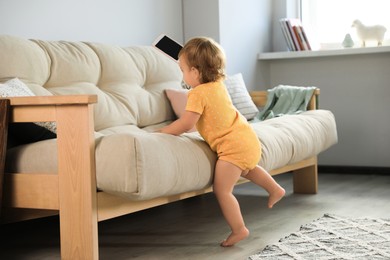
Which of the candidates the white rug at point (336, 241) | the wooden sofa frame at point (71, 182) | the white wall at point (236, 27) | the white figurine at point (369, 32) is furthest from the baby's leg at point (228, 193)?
the white figurine at point (369, 32)

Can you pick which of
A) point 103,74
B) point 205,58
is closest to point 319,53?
point 103,74

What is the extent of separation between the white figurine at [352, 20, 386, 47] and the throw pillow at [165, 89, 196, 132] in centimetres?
157

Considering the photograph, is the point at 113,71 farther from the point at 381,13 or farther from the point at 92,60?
the point at 381,13

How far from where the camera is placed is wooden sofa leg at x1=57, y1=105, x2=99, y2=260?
2.14m

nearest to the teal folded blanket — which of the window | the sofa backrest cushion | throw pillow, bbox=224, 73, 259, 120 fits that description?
throw pillow, bbox=224, 73, 259, 120

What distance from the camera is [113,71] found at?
10.6 ft

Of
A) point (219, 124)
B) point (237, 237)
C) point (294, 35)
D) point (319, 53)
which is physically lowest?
point (237, 237)

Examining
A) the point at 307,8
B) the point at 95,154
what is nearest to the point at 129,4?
the point at 307,8

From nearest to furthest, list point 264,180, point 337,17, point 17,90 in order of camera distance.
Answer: point 17,90, point 264,180, point 337,17

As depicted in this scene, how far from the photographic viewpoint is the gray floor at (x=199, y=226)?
2.58 meters

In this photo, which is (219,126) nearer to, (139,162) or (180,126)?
(180,126)

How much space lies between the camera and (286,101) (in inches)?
152

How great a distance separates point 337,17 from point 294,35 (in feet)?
1.18

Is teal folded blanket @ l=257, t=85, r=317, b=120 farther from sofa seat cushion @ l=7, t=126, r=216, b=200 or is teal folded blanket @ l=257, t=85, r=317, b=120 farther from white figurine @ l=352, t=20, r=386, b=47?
sofa seat cushion @ l=7, t=126, r=216, b=200
